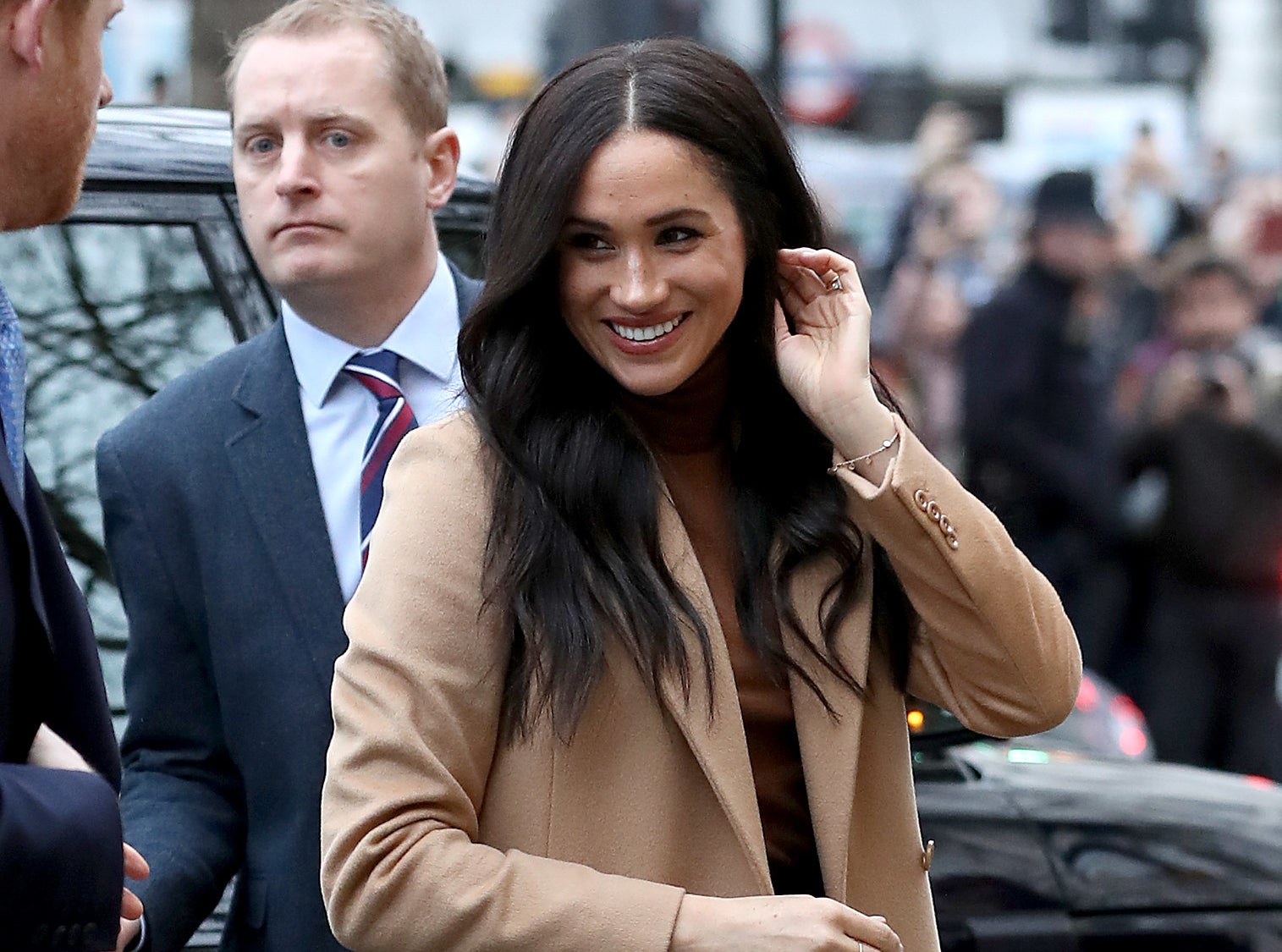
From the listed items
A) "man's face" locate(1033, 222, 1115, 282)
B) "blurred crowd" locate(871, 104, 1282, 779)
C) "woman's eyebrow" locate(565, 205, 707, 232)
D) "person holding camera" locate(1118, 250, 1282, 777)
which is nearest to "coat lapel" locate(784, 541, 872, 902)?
"woman's eyebrow" locate(565, 205, 707, 232)

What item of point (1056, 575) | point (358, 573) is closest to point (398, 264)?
point (358, 573)

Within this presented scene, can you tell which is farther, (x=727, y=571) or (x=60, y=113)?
(x=727, y=571)

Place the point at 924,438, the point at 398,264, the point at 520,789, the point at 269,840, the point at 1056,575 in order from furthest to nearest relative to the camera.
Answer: the point at 924,438 < the point at 1056,575 < the point at 398,264 < the point at 269,840 < the point at 520,789

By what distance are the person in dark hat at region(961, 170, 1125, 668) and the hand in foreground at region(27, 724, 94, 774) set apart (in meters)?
6.25

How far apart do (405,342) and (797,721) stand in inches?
37.0

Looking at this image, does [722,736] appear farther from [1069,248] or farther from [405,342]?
[1069,248]

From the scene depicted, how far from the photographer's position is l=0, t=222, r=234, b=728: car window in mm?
3186

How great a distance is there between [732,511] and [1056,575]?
220 inches

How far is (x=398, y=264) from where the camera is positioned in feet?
10.0

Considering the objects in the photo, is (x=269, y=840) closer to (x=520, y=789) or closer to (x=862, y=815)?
(x=520, y=789)

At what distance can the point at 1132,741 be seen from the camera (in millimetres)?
5730

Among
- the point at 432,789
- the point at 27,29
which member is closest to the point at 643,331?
the point at 432,789

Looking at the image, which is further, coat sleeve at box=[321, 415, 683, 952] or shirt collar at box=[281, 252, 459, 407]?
shirt collar at box=[281, 252, 459, 407]

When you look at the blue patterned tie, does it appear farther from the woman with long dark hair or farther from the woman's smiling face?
the woman's smiling face
